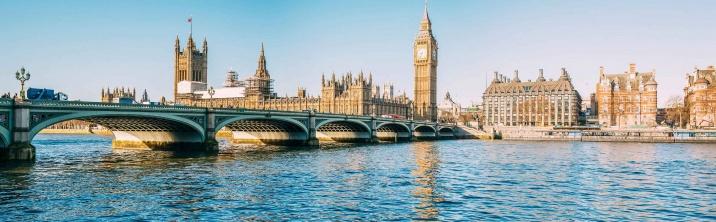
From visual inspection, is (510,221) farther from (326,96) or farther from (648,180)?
(326,96)

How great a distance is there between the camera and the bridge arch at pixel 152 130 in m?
58.0

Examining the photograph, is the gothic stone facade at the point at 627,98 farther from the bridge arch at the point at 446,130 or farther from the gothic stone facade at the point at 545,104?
the bridge arch at the point at 446,130

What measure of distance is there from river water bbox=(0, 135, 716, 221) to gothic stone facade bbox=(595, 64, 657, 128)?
4919 inches

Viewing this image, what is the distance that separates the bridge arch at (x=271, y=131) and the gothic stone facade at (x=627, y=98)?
111 m

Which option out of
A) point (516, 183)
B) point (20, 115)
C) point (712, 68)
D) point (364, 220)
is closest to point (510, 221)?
point (364, 220)

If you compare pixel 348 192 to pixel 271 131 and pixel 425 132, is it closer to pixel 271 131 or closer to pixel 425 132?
pixel 271 131

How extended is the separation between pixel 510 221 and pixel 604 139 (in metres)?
115

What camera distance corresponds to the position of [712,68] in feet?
502

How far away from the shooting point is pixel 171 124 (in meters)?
65.9

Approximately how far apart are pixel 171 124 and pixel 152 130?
775cm

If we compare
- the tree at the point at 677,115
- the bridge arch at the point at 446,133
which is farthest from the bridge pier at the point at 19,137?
the tree at the point at 677,115

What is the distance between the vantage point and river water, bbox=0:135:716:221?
26.0 m

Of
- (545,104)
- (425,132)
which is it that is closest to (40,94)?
(425,132)

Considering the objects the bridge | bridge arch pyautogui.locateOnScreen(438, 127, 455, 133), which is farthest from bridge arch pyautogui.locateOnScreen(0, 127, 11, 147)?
bridge arch pyautogui.locateOnScreen(438, 127, 455, 133)
